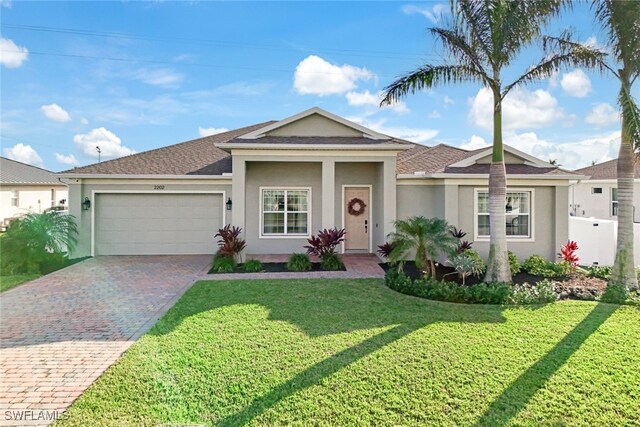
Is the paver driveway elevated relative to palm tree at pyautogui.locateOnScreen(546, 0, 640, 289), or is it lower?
lower

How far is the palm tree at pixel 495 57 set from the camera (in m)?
8.42

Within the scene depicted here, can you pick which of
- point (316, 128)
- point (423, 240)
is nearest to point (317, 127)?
point (316, 128)

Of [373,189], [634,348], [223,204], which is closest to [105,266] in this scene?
[223,204]

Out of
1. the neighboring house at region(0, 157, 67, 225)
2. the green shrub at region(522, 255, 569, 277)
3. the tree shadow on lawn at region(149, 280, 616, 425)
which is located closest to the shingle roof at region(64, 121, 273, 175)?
the tree shadow on lawn at region(149, 280, 616, 425)

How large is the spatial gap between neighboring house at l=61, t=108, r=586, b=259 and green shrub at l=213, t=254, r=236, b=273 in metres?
1.34

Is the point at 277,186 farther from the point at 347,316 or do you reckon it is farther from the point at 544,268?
the point at 544,268

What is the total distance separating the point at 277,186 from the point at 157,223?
16.6ft

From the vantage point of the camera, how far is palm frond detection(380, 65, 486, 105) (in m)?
9.12

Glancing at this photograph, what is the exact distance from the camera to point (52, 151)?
29031 mm

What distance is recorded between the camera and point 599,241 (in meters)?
12.1

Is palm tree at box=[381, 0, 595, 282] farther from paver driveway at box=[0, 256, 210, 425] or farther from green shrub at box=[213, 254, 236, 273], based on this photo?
paver driveway at box=[0, 256, 210, 425]

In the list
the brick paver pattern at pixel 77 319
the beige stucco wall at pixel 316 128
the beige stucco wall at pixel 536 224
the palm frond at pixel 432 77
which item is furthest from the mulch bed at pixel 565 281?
the beige stucco wall at pixel 316 128

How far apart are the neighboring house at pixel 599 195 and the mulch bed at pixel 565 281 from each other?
610 inches

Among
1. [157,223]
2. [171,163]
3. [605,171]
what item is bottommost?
[157,223]
